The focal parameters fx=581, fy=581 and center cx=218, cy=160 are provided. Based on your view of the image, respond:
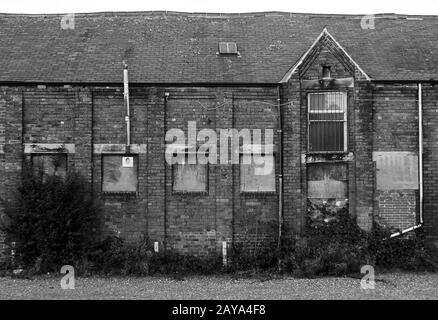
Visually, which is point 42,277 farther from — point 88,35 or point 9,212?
point 88,35

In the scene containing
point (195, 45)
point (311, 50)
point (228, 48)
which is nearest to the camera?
point (311, 50)

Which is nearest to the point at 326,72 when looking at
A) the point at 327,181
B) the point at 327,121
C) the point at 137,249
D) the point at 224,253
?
the point at 327,121

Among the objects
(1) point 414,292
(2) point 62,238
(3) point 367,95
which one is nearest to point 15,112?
(2) point 62,238

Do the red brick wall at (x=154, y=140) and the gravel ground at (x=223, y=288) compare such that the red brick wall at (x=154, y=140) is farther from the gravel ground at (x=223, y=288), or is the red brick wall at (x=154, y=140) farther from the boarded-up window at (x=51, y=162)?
the gravel ground at (x=223, y=288)

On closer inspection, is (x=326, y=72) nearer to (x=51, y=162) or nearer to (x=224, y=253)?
(x=224, y=253)

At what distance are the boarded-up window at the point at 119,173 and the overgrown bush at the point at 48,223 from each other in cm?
88

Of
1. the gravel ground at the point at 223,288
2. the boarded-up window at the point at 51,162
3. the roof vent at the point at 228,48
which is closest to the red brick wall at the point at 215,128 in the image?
the boarded-up window at the point at 51,162

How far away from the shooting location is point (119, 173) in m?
15.5

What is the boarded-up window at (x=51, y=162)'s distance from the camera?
50.4 ft

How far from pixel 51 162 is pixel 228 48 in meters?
5.95

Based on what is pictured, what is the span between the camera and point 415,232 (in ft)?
49.5

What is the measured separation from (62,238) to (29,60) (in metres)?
5.24

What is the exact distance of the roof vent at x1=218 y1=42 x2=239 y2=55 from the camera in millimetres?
16766
